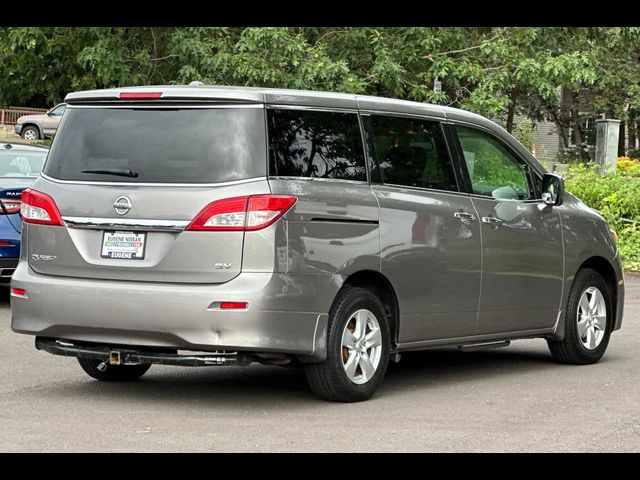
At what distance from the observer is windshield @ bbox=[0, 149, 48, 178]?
47.2ft

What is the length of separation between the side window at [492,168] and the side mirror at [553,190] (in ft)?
0.41

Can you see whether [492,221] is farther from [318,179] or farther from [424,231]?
[318,179]

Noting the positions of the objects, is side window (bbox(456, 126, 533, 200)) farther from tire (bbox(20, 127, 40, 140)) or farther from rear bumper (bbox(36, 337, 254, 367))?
tire (bbox(20, 127, 40, 140))

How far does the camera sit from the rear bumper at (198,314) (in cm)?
813

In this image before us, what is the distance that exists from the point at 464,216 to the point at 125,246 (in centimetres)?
249

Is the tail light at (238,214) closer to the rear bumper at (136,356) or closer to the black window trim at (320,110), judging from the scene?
the black window trim at (320,110)

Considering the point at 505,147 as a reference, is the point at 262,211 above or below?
below

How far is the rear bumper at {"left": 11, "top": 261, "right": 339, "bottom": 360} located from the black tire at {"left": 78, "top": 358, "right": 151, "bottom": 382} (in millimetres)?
1054

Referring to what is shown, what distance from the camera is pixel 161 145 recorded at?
846 cm

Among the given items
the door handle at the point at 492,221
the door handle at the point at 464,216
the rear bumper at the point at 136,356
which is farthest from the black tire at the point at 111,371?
the door handle at the point at 492,221

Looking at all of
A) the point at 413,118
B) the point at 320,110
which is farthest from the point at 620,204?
the point at 320,110
